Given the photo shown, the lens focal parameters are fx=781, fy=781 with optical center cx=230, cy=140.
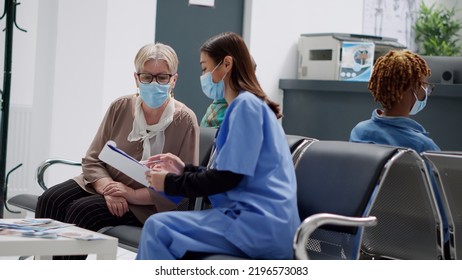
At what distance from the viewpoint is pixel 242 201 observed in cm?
235

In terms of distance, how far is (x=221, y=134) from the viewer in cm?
245

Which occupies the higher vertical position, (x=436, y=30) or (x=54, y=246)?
(x=436, y=30)

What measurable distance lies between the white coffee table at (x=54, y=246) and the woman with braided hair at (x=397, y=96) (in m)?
1.10

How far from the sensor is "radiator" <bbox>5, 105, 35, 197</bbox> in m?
5.12

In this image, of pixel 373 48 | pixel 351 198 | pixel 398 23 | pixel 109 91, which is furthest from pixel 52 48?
pixel 398 23

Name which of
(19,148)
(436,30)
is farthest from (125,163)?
(436,30)

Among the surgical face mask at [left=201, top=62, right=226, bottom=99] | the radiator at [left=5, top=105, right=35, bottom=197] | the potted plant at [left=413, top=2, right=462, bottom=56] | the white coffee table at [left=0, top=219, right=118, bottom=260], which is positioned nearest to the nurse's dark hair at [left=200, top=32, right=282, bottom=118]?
the surgical face mask at [left=201, top=62, right=226, bottom=99]

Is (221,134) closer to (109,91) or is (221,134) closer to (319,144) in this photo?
(319,144)

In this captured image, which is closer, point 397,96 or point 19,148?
point 397,96

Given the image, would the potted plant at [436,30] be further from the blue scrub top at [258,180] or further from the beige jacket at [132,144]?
the blue scrub top at [258,180]

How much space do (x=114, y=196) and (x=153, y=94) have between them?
1.45 ft

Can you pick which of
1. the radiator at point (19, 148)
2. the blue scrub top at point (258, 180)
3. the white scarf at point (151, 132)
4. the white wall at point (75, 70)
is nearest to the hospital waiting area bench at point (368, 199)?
the blue scrub top at point (258, 180)

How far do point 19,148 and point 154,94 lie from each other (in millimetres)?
2247

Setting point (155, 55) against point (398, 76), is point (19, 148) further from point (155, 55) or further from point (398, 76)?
point (398, 76)
